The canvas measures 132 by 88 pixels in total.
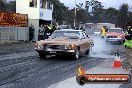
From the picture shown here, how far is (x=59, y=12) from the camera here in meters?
82.6

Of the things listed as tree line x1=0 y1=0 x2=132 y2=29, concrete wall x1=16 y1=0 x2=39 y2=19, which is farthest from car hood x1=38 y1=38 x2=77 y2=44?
tree line x1=0 y1=0 x2=132 y2=29

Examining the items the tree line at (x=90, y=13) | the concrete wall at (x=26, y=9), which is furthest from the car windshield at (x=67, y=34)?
the tree line at (x=90, y=13)

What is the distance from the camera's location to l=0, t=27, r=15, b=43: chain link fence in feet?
101

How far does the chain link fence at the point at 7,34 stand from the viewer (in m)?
30.9

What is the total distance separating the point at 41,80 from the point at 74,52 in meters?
6.94

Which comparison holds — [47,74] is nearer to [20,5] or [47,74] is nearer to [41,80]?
[41,80]

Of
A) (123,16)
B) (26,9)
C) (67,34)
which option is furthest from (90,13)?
(67,34)

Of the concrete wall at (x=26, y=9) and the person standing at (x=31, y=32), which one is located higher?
the concrete wall at (x=26, y=9)

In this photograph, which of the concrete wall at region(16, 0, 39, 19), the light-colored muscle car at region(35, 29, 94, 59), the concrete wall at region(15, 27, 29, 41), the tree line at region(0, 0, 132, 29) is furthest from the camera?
the tree line at region(0, 0, 132, 29)

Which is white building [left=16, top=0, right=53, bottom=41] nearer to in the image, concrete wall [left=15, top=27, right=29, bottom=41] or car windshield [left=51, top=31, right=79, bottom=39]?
concrete wall [left=15, top=27, right=29, bottom=41]

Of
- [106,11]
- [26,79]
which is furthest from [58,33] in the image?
[106,11]

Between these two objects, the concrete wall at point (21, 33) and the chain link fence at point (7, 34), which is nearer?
the chain link fence at point (7, 34)

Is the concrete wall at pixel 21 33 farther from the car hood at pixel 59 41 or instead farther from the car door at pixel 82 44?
the car hood at pixel 59 41

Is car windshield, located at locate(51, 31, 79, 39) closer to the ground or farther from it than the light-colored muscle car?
farther from it
